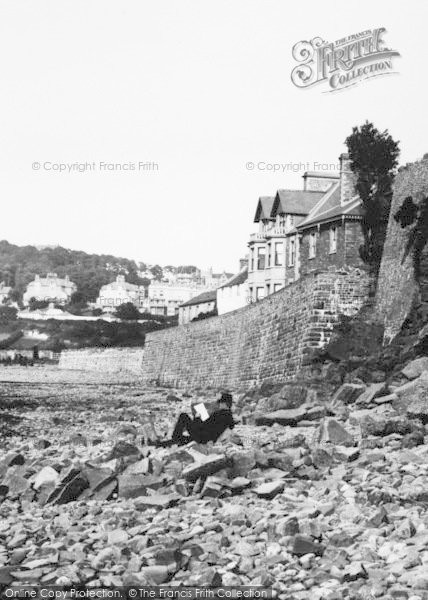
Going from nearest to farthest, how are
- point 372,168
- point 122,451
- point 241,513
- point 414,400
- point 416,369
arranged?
point 241,513 < point 122,451 < point 414,400 < point 416,369 < point 372,168

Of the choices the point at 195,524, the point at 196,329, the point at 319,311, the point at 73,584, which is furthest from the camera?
the point at 196,329

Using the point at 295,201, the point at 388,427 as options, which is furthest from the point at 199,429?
the point at 295,201

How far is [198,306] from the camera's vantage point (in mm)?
86188

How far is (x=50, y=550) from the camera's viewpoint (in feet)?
26.6

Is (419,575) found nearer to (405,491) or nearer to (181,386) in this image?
(405,491)

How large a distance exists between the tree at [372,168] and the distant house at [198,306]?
143 feet

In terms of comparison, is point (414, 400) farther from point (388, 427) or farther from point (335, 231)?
point (335, 231)

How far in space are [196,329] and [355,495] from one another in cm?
3515

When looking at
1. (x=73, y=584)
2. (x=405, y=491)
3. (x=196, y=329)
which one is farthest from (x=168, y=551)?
(x=196, y=329)

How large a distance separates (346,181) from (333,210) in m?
1.68

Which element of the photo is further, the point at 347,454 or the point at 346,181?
the point at 346,181

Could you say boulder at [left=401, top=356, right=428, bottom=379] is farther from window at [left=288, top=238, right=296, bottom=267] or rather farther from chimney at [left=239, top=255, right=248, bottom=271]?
chimney at [left=239, top=255, right=248, bottom=271]

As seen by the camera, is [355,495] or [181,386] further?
[181,386]

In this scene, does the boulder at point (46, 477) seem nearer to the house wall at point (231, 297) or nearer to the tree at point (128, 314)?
the house wall at point (231, 297)
